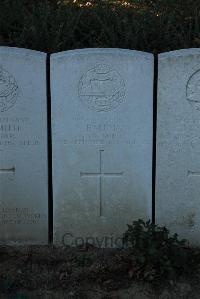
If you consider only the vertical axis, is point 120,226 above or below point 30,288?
above

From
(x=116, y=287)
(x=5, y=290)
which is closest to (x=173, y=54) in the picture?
(x=116, y=287)

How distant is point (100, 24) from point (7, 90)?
73.5 inches

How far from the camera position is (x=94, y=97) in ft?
16.4

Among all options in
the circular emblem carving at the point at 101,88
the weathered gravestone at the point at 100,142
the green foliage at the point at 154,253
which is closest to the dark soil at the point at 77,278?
the green foliage at the point at 154,253

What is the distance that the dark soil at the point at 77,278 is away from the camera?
4.63 m

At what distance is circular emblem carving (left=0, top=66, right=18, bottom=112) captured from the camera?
501 centimetres

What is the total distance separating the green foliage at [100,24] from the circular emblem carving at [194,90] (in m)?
1.21

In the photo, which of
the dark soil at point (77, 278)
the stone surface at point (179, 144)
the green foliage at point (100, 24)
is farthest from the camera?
the green foliage at point (100, 24)

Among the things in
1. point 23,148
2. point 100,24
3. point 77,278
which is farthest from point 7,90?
point 100,24

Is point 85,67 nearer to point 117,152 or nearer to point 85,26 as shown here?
point 117,152

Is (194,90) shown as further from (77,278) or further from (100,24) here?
(100,24)

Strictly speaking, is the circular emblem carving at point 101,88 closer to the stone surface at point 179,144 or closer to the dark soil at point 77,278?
the stone surface at point 179,144

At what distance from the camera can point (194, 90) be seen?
4.98 meters

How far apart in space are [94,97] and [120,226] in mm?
1061
